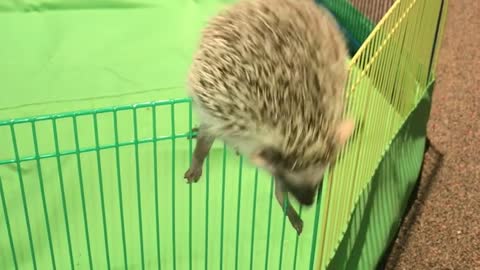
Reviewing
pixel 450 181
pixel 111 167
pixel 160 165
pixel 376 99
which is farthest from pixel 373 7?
pixel 111 167

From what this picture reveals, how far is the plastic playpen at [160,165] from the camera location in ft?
5.31

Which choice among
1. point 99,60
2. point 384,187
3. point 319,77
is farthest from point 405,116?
point 99,60

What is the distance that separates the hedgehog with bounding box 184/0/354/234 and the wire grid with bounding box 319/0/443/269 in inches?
3.9

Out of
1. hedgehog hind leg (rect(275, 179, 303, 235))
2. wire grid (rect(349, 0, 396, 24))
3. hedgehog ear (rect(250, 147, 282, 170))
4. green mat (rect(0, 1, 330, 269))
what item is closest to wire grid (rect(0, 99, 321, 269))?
green mat (rect(0, 1, 330, 269))

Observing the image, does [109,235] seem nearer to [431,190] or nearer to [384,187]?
[384,187]

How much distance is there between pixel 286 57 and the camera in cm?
129

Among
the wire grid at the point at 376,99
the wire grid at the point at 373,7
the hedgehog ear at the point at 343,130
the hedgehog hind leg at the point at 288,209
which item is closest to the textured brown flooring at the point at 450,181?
the wire grid at the point at 376,99

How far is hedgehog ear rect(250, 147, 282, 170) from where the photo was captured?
132 centimetres

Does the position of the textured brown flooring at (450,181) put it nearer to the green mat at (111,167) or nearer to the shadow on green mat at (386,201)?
the shadow on green mat at (386,201)

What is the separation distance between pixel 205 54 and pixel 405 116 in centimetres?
89

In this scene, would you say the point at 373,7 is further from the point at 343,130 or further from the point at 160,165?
the point at 343,130

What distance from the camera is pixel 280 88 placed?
1.29 m

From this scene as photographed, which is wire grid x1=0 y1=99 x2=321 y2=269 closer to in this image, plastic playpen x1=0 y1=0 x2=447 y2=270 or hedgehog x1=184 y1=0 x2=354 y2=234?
plastic playpen x1=0 y1=0 x2=447 y2=270

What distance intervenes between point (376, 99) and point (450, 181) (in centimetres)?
100
